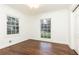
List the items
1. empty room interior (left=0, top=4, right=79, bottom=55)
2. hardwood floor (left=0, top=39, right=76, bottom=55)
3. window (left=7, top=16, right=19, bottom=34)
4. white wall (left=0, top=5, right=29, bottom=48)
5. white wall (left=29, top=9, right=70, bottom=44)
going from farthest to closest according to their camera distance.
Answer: white wall (left=29, top=9, right=70, bottom=44) → window (left=7, top=16, right=19, bottom=34) → empty room interior (left=0, top=4, right=79, bottom=55) → white wall (left=0, top=5, right=29, bottom=48) → hardwood floor (left=0, top=39, right=76, bottom=55)

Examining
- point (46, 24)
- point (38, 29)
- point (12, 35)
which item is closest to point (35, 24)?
point (38, 29)

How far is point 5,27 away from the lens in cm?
362

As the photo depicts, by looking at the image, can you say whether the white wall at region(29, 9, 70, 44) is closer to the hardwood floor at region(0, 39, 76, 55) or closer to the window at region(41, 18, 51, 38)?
the window at region(41, 18, 51, 38)

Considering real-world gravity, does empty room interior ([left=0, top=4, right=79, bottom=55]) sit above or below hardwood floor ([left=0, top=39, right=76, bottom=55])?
above

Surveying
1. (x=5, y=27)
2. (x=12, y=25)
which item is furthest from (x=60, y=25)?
(x=5, y=27)

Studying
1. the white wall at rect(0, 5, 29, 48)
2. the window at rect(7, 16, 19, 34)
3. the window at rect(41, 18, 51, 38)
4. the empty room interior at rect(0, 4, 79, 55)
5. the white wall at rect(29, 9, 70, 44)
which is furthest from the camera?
the window at rect(41, 18, 51, 38)

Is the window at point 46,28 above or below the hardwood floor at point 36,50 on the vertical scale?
above

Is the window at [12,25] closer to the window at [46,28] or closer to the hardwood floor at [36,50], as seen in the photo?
the hardwood floor at [36,50]

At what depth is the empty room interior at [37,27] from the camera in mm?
3542

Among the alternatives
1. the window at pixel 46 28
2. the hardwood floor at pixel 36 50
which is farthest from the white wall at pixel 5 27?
the window at pixel 46 28

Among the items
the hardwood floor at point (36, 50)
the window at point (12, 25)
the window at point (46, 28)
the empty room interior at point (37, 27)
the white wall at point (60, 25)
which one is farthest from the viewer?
the window at point (46, 28)

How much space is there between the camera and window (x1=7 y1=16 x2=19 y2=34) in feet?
12.9

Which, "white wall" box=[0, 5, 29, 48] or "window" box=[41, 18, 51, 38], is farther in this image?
"window" box=[41, 18, 51, 38]

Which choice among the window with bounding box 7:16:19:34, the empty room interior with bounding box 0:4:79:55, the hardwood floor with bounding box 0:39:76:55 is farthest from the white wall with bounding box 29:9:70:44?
the window with bounding box 7:16:19:34
